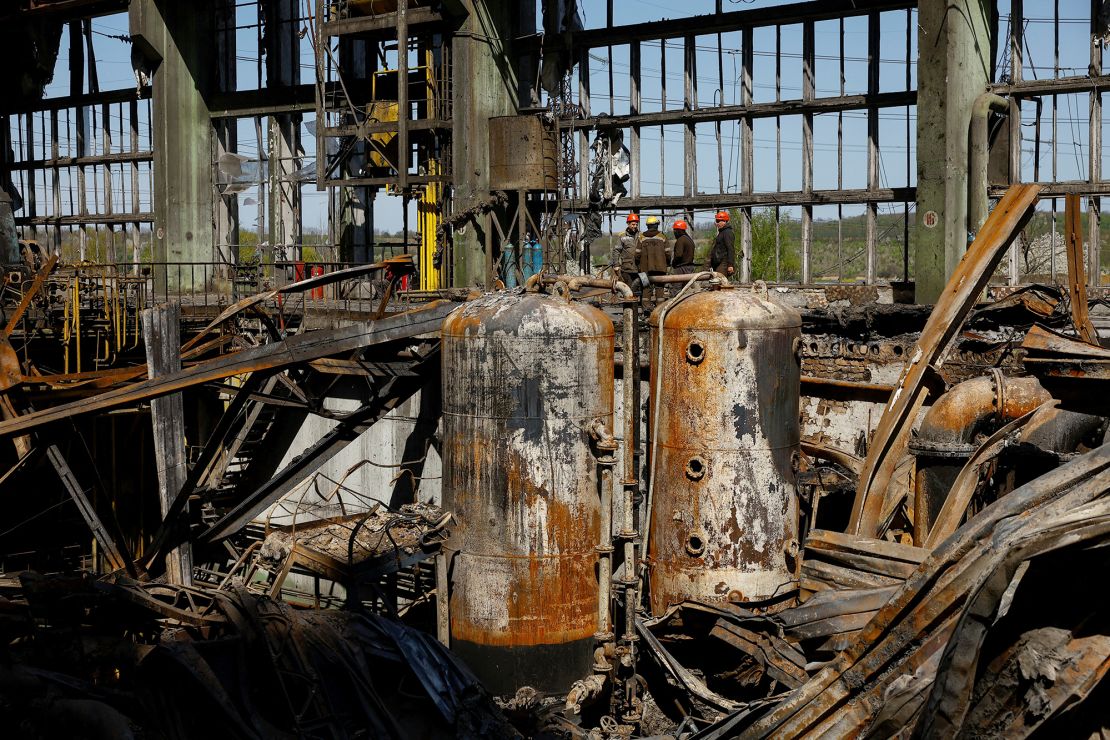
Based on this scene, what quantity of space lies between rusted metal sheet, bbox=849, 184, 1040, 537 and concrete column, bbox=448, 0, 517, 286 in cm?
1128

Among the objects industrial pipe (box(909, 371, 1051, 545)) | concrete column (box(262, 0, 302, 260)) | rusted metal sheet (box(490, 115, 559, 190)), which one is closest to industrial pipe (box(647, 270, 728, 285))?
industrial pipe (box(909, 371, 1051, 545))

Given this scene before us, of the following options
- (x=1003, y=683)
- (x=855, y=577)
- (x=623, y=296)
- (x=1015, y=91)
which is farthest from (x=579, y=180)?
(x=1003, y=683)

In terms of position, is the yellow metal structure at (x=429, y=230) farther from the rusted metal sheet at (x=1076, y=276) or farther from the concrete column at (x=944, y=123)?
the rusted metal sheet at (x=1076, y=276)

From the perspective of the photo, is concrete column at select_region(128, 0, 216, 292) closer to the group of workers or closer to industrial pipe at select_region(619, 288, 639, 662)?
the group of workers

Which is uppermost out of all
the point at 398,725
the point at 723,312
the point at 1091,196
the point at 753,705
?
the point at 1091,196

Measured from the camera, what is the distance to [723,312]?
37.0 ft

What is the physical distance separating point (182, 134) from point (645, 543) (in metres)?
19.4

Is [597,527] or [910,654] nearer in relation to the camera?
[910,654]

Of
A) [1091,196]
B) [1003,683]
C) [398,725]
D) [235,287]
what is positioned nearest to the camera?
[1003,683]

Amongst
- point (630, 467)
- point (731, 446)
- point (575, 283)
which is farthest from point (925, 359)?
point (575, 283)

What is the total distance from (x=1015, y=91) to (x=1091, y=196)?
2004 mm

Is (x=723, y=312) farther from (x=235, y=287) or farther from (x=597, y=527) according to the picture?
(x=235, y=287)

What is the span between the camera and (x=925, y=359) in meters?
11.4

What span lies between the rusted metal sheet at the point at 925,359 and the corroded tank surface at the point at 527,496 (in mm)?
2838
